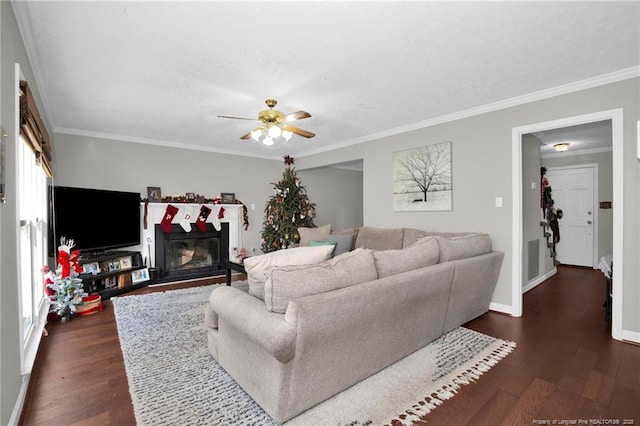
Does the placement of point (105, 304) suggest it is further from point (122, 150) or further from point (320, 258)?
point (320, 258)

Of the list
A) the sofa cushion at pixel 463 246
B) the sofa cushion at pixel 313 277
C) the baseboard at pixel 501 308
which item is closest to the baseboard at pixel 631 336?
the baseboard at pixel 501 308

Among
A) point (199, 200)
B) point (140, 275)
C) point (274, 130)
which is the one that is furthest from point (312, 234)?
point (140, 275)

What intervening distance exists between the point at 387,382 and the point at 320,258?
3.04 ft

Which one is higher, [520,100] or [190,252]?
[520,100]

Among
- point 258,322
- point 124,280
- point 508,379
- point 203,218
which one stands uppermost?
point 203,218

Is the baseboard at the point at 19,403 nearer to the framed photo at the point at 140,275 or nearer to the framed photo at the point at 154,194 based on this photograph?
the framed photo at the point at 140,275

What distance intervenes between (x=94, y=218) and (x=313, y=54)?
3.70 metres

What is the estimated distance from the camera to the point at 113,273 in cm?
410

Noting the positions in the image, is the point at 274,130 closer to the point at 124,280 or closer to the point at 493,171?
the point at 493,171

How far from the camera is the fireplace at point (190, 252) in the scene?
4965 millimetres

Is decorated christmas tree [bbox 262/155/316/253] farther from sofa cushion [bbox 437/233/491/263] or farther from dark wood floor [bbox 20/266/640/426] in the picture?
sofa cushion [bbox 437/233/491/263]

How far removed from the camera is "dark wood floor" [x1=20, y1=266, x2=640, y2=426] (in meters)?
1.72

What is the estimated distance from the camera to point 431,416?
170cm

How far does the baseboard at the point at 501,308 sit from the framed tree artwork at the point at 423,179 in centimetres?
124
